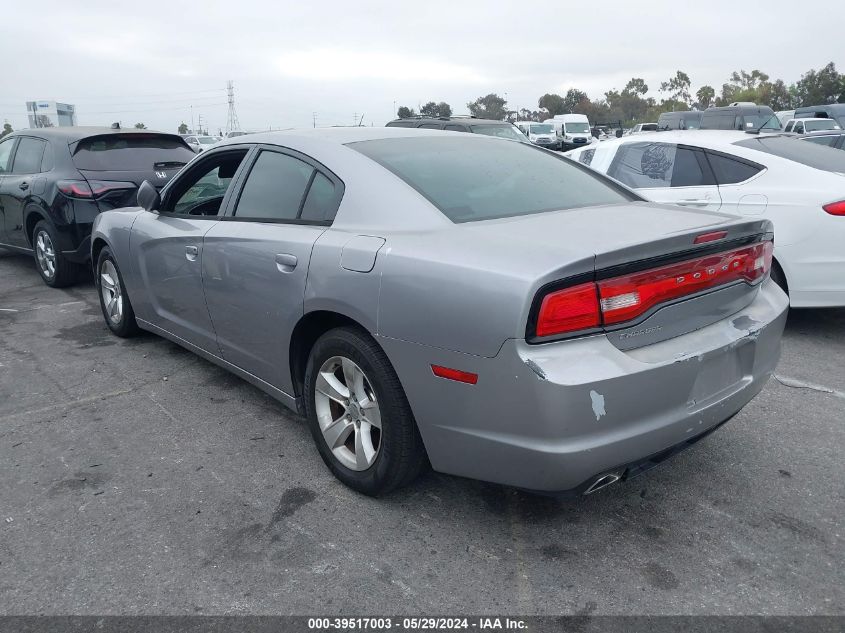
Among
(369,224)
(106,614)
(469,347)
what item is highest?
(369,224)

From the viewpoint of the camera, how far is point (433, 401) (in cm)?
258

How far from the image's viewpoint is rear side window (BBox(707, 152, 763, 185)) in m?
5.41

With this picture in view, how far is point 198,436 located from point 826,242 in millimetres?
4301

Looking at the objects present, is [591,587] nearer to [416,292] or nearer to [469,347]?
[469,347]

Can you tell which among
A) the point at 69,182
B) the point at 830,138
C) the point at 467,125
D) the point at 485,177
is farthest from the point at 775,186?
the point at 467,125

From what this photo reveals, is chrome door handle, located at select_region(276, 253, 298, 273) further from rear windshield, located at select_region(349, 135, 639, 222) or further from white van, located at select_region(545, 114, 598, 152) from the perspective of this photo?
white van, located at select_region(545, 114, 598, 152)

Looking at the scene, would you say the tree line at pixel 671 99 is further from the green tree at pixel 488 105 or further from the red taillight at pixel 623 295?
the red taillight at pixel 623 295

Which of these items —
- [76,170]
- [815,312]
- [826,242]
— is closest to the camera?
[826,242]

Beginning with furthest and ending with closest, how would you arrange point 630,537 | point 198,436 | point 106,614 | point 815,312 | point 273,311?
point 815,312
point 198,436
point 273,311
point 630,537
point 106,614

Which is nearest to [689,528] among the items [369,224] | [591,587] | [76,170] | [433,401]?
[591,587]

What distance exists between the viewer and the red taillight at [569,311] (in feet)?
7.55

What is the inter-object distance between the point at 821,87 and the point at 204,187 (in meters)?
73.8

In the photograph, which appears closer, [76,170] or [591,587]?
[591,587]

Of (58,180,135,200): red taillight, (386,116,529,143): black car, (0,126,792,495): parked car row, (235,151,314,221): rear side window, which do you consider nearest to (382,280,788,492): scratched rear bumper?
(0,126,792,495): parked car row
